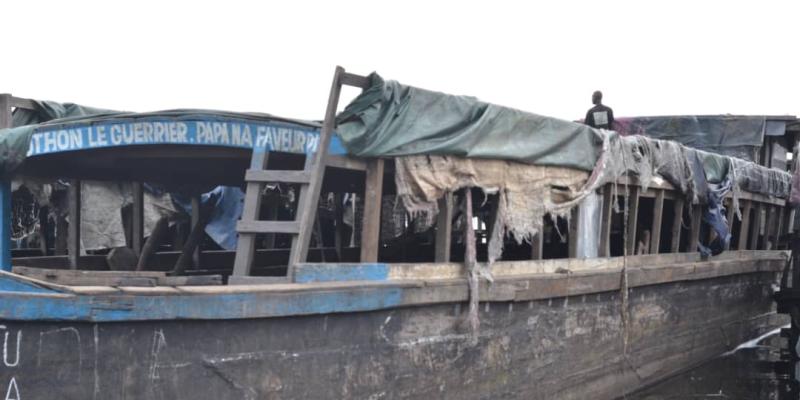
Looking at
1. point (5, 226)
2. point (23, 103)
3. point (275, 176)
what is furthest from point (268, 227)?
point (23, 103)

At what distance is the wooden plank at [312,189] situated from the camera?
199 inches

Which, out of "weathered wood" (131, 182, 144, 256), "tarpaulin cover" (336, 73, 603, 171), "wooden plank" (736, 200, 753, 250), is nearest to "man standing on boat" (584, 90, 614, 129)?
"tarpaulin cover" (336, 73, 603, 171)

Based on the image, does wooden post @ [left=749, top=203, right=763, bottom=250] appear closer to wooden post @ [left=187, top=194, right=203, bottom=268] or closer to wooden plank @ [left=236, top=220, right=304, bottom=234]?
wooden post @ [left=187, top=194, right=203, bottom=268]

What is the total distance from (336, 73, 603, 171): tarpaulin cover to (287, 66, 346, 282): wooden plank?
17 cm

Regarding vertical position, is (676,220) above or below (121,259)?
above

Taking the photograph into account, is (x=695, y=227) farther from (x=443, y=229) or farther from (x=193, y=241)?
(x=193, y=241)

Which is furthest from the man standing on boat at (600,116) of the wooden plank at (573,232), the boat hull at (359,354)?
the wooden plank at (573,232)

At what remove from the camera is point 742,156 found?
1359 centimetres

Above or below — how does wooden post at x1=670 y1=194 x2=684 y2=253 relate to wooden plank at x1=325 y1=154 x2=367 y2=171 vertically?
below

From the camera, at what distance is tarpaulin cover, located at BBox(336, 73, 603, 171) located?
541cm

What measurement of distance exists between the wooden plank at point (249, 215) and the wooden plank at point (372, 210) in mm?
747

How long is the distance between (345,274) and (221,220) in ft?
16.0

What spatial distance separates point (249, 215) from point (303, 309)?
2.56 feet

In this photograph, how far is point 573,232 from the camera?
7676 millimetres
